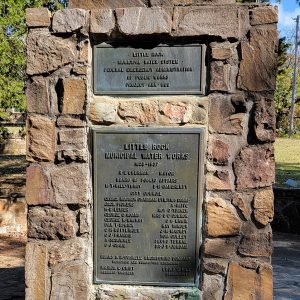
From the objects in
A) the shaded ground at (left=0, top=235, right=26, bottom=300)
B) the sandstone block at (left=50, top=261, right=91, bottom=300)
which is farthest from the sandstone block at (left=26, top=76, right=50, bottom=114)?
the shaded ground at (left=0, top=235, right=26, bottom=300)

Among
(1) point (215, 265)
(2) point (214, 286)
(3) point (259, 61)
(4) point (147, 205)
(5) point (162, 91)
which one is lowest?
(2) point (214, 286)

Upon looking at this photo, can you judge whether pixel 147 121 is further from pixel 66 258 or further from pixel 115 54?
pixel 66 258

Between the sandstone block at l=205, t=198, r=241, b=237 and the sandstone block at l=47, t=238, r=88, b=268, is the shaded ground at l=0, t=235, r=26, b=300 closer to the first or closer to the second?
the sandstone block at l=47, t=238, r=88, b=268

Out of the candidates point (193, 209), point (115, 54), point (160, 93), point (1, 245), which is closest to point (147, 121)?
point (160, 93)

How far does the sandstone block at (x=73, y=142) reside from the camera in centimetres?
297

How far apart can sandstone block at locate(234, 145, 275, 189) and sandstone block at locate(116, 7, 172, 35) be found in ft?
3.27

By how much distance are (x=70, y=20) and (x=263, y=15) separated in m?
1.29

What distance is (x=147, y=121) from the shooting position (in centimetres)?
299

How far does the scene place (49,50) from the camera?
2.93 metres

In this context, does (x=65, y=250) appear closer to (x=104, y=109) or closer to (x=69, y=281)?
(x=69, y=281)

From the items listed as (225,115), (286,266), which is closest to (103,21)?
(225,115)

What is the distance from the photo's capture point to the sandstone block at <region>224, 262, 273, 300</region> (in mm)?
2965

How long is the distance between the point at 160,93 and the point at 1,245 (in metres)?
4.83

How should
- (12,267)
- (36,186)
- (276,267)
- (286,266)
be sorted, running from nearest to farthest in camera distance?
(36,186) → (276,267) → (286,266) → (12,267)
